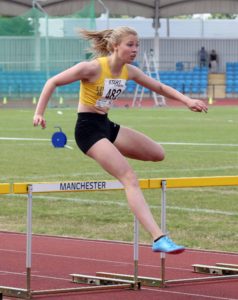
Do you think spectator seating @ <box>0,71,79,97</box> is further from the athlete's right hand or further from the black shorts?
the athlete's right hand

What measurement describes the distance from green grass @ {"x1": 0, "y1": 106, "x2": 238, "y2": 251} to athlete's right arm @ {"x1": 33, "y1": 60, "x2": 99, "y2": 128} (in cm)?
408

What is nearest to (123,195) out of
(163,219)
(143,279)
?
(143,279)

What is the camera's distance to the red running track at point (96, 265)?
8750 mm

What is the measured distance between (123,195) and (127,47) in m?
8.19

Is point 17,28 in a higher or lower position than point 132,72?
higher

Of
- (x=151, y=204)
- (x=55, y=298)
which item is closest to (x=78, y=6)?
(x=151, y=204)

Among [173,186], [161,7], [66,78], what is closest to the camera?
[66,78]

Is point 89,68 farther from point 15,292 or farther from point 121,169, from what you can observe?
point 15,292

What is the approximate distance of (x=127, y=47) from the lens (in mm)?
8031

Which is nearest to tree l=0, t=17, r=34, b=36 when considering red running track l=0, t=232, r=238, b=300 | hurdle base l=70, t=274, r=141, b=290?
red running track l=0, t=232, r=238, b=300

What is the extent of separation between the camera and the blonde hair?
8062 millimetres

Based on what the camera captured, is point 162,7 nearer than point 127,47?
No

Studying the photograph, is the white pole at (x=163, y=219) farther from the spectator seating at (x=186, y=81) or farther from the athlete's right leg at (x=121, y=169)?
the spectator seating at (x=186, y=81)

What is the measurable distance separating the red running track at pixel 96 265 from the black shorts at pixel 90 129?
1.28 metres
